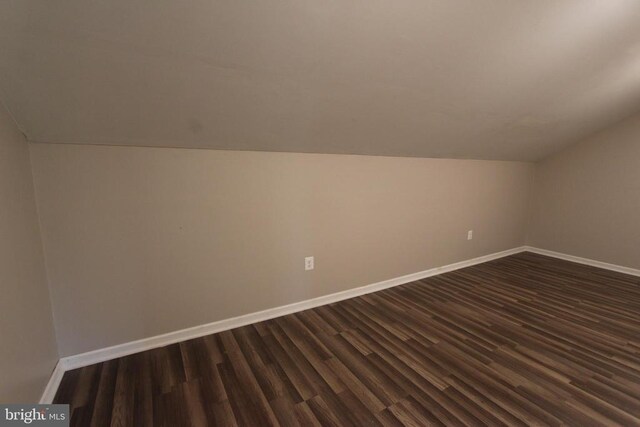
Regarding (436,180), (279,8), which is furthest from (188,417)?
(436,180)

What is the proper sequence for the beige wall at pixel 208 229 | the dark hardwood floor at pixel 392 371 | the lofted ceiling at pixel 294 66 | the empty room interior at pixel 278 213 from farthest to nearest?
the beige wall at pixel 208 229
the dark hardwood floor at pixel 392 371
the empty room interior at pixel 278 213
the lofted ceiling at pixel 294 66

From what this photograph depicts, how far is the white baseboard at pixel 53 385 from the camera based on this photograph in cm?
143

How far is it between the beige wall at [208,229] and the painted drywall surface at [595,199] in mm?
2059

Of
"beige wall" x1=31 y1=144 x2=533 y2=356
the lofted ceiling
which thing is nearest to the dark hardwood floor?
"beige wall" x1=31 y1=144 x2=533 y2=356

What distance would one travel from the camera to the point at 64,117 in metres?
1.38

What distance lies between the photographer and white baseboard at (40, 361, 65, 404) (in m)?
1.43

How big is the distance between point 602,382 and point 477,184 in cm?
233

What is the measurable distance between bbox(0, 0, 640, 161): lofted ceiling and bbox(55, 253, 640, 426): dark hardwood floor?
4.51ft

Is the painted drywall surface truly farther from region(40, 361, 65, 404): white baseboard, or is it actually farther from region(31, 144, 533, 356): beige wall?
region(40, 361, 65, 404): white baseboard

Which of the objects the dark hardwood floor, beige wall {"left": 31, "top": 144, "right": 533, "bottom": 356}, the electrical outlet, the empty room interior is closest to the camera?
the empty room interior

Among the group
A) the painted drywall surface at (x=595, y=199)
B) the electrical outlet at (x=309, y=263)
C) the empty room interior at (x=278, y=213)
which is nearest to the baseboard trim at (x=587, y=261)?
the painted drywall surface at (x=595, y=199)

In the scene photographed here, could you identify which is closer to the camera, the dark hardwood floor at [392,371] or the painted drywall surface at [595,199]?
the dark hardwood floor at [392,371]

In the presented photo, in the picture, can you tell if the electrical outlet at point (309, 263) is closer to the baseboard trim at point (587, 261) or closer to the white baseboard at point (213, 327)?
the white baseboard at point (213, 327)

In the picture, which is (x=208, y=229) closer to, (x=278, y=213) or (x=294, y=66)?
(x=278, y=213)
